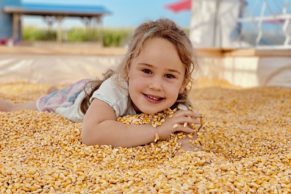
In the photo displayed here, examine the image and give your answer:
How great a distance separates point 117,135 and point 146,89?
0.21 metres

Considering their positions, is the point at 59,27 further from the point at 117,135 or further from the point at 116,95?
the point at 117,135

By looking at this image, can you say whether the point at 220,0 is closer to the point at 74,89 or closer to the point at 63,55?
the point at 63,55

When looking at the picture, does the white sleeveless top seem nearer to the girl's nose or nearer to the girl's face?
the girl's face

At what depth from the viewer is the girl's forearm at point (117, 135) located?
1783 millimetres

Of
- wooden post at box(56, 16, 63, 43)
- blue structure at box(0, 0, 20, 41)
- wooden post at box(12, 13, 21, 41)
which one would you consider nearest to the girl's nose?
blue structure at box(0, 0, 20, 41)

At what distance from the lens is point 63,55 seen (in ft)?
19.4

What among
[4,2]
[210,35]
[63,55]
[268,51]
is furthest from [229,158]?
[4,2]

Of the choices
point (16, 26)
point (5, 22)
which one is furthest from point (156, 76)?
point (16, 26)

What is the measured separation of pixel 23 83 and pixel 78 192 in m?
4.23

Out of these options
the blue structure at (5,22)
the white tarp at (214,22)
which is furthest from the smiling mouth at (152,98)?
the blue structure at (5,22)

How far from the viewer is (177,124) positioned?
181 cm

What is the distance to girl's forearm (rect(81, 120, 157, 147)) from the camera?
1783mm

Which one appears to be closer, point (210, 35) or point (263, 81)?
point (263, 81)

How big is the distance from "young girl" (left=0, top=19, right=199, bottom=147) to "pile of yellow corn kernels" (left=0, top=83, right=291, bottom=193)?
53 millimetres
